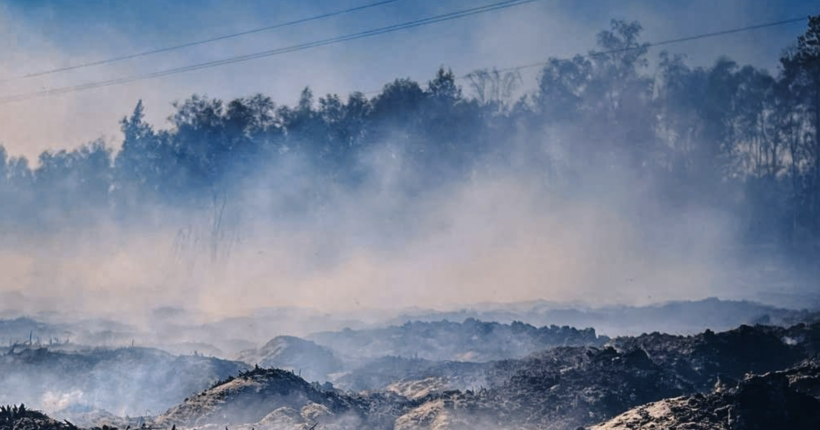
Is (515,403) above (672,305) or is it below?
below

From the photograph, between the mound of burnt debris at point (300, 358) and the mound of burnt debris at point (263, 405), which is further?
the mound of burnt debris at point (300, 358)

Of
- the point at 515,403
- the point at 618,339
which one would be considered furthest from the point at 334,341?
the point at 515,403

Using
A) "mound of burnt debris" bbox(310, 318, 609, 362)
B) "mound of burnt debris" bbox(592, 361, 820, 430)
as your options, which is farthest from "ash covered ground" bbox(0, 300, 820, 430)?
→ "mound of burnt debris" bbox(310, 318, 609, 362)

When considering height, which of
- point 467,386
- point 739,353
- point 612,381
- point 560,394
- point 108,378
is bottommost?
point 467,386

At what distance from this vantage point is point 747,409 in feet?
64.0

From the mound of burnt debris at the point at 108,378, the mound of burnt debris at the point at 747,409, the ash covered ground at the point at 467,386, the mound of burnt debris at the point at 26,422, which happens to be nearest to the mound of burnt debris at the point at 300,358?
the ash covered ground at the point at 467,386

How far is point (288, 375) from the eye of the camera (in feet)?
102

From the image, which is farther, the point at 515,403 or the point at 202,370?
the point at 202,370

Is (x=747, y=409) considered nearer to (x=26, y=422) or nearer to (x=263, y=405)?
(x=263, y=405)

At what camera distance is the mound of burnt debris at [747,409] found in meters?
19.1

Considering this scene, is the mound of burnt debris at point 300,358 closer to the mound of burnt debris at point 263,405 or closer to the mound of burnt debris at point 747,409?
the mound of burnt debris at point 263,405

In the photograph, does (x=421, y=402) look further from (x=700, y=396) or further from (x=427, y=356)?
(x=427, y=356)

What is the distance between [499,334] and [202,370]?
26.6 m

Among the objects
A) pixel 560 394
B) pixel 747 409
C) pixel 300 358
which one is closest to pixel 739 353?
pixel 560 394
